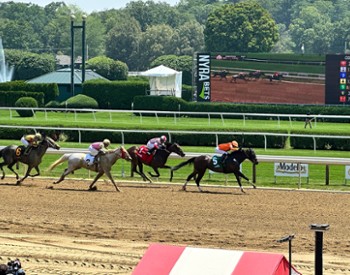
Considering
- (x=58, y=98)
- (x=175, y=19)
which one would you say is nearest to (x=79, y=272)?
(x=58, y=98)

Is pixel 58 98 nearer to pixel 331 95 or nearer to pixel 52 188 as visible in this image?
pixel 331 95

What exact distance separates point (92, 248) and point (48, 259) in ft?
3.10

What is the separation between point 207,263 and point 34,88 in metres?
40.0

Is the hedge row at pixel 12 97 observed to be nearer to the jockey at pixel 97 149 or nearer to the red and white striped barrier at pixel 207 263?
the jockey at pixel 97 149

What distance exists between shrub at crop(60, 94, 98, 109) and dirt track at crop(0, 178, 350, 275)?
22989 mm

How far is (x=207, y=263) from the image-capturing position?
7.82 metres

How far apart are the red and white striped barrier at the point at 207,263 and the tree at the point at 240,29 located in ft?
212

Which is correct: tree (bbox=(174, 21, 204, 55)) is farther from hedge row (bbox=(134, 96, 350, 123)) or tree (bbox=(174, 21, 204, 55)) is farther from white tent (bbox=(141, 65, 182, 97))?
hedge row (bbox=(134, 96, 350, 123))

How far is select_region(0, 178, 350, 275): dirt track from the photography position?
13078mm

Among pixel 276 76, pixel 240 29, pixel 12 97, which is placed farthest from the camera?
pixel 240 29

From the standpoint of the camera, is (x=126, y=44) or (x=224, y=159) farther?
(x=126, y=44)

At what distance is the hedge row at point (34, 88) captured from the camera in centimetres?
4634

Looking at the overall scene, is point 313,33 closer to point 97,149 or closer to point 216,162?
point 216,162

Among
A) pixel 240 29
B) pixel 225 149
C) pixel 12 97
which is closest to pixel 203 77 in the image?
pixel 12 97
